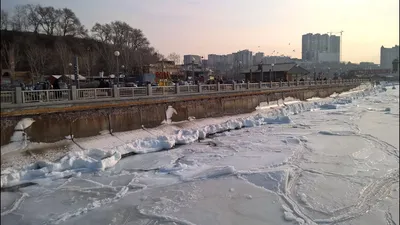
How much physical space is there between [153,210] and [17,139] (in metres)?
6.29

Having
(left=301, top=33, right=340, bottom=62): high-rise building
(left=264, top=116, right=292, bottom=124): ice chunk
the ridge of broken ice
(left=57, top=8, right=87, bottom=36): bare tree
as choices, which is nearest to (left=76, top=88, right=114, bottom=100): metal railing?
the ridge of broken ice

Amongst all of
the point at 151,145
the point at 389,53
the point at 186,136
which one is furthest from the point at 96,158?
the point at 389,53

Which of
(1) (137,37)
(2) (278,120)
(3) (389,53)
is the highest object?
(1) (137,37)

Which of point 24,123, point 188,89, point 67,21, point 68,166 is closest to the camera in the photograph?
point 67,21

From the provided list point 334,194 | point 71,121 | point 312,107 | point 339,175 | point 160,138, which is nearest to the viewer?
point 334,194

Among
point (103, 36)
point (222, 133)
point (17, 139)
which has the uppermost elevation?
point (103, 36)

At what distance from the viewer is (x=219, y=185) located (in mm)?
7988

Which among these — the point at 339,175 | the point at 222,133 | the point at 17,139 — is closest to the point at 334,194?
the point at 339,175

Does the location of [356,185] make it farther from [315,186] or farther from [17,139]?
[17,139]

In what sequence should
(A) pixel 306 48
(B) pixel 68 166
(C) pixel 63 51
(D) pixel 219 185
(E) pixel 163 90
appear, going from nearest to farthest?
(D) pixel 219 185 < (B) pixel 68 166 < (C) pixel 63 51 < (E) pixel 163 90 < (A) pixel 306 48

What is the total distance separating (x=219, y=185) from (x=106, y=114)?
735 centimetres

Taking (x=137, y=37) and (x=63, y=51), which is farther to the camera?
(x=137, y=37)

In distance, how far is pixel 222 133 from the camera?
17578 millimetres

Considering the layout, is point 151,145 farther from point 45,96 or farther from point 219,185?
point 219,185
